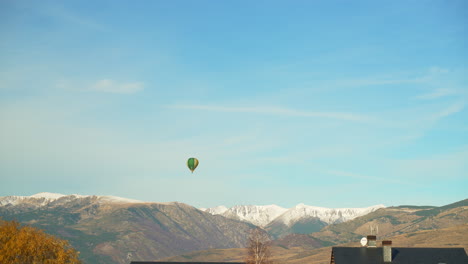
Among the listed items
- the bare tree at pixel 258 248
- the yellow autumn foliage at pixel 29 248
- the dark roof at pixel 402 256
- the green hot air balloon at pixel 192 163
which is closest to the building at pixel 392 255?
the dark roof at pixel 402 256

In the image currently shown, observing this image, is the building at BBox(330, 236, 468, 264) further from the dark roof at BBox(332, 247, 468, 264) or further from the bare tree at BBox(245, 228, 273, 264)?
the bare tree at BBox(245, 228, 273, 264)

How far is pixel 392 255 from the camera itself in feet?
267

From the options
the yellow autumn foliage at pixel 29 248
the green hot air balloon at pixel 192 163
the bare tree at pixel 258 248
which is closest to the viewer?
the yellow autumn foliage at pixel 29 248

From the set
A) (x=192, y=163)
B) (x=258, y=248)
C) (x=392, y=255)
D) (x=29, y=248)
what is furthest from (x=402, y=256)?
(x=192, y=163)

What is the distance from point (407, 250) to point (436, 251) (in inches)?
183

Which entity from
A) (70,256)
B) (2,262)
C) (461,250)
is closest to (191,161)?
(70,256)

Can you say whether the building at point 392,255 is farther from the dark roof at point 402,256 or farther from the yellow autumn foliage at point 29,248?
the yellow autumn foliage at point 29,248

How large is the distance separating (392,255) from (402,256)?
1.76 metres

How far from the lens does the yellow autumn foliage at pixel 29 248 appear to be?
86250 millimetres

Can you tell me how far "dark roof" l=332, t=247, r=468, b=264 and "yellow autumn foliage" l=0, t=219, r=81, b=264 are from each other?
45.4 meters

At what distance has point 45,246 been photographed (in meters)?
91.6

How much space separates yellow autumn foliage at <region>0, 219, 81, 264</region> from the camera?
8625 cm

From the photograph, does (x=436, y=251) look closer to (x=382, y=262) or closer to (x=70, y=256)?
(x=382, y=262)

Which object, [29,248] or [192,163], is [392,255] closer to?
[29,248]
